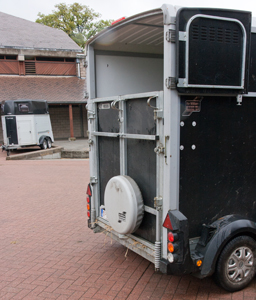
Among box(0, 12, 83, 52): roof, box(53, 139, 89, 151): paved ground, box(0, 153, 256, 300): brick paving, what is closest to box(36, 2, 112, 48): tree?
box(0, 12, 83, 52): roof

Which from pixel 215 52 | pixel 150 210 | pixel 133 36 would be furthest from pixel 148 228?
pixel 133 36

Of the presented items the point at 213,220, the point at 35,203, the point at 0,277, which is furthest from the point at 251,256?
the point at 35,203

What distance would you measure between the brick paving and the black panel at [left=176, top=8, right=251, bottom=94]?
231cm

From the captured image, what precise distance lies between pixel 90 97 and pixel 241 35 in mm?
2148

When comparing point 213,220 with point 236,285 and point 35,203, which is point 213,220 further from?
point 35,203

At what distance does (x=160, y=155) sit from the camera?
3002 mm

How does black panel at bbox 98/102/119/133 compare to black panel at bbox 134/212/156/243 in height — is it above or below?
above

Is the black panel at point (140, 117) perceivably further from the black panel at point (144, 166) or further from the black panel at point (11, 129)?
the black panel at point (11, 129)

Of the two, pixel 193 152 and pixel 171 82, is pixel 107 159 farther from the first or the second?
pixel 171 82

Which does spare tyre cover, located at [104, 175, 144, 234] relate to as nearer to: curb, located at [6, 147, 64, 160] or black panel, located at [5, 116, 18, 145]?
curb, located at [6, 147, 64, 160]

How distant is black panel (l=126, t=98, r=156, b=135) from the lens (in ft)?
10.3

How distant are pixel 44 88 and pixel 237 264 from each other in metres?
22.5

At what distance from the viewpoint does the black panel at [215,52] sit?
2.75 metres

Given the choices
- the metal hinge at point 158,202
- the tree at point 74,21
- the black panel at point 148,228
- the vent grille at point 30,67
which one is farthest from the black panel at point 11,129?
the tree at point 74,21
